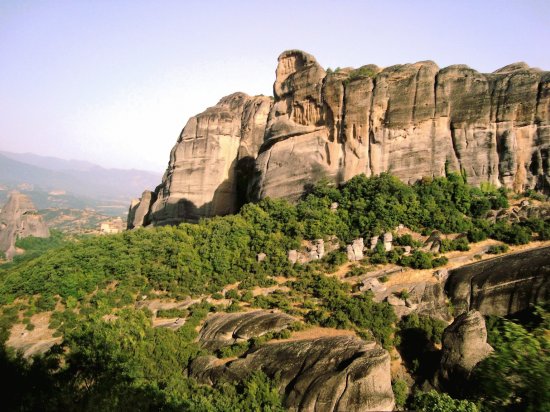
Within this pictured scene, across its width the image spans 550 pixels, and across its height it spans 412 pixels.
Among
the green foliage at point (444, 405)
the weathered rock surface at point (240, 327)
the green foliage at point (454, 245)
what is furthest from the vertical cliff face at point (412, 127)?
the green foliage at point (444, 405)

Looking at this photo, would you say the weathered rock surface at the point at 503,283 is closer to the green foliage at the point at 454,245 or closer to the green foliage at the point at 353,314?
the green foliage at the point at 454,245

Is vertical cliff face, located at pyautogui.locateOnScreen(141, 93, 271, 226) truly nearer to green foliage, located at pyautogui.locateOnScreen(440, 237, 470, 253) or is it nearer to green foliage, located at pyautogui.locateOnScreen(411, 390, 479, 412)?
green foliage, located at pyautogui.locateOnScreen(440, 237, 470, 253)

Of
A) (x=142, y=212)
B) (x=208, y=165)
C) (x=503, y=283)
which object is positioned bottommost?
(x=503, y=283)

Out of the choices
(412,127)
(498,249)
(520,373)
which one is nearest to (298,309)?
(498,249)

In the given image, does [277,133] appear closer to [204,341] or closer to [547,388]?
[204,341]

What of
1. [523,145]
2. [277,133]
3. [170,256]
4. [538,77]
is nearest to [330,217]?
[277,133]

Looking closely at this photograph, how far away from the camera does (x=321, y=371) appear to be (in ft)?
49.9

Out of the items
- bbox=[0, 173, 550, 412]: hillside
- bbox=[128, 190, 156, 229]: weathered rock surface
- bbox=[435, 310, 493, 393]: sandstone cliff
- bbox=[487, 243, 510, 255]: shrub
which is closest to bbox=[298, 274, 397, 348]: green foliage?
bbox=[0, 173, 550, 412]: hillside

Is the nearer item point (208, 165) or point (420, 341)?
point (420, 341)

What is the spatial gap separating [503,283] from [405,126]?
40.3ft

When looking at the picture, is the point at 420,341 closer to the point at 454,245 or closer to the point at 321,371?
the point at 321,371

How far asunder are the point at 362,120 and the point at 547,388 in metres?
23.2

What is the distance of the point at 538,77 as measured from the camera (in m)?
24.9

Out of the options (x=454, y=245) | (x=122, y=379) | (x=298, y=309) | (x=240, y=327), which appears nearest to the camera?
(x=122, y=379)
